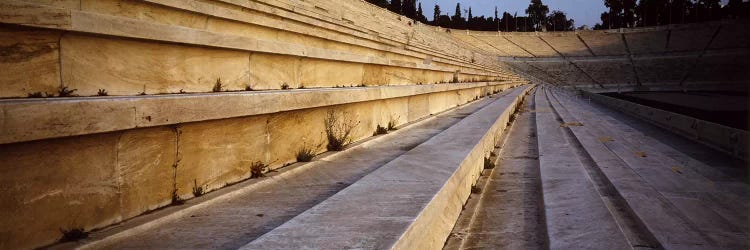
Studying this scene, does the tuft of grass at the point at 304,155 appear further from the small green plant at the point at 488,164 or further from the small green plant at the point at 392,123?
the small green plant at the point at 392,123

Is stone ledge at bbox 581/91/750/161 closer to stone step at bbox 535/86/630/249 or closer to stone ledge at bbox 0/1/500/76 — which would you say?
stone step at bbox 535/86/630/249

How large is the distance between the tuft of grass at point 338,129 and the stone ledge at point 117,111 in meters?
0.68

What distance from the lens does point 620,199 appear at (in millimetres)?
3193

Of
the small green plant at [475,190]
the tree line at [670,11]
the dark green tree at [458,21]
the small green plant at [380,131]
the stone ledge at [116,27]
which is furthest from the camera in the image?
the dark green tree at [458,21]

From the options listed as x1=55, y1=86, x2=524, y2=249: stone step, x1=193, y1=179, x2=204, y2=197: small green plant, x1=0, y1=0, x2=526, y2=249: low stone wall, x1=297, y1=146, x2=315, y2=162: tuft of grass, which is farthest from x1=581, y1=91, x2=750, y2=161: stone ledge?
x1=193, y1=179, x2=204, y2=197: small green plant

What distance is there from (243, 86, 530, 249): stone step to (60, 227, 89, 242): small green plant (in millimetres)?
733

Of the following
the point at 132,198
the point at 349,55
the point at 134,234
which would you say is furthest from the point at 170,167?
the point at 349,55

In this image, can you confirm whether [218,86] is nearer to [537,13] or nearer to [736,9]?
[736,9]

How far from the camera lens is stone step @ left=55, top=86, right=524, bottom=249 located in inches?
72.6

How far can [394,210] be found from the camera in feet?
6.93

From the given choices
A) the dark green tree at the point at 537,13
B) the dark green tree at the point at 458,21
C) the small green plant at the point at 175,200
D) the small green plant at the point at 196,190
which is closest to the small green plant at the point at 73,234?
the small green plant at the point at 175,200

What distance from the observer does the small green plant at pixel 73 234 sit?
5.86 ft

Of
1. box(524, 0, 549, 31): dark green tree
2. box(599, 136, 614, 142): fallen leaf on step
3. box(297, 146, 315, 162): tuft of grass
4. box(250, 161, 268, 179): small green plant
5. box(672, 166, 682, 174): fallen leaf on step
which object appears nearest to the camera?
box(250, 161, 268, 179): small green plant

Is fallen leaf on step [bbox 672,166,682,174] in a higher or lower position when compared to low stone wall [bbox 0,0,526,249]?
lower
